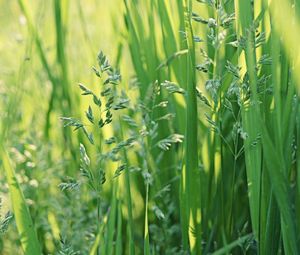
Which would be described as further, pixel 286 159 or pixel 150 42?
pixel 150 42

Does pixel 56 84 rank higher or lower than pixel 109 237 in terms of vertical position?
higher

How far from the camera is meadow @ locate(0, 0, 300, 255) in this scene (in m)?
1.01

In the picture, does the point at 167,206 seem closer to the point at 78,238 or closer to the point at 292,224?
the point at 78,238

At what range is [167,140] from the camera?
1.06 metres

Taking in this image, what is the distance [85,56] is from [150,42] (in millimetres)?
610

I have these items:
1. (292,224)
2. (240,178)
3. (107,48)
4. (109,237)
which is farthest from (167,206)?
(107,48)

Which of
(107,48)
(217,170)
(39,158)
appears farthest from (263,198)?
(107,48)

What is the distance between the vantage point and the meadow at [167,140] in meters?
1.01

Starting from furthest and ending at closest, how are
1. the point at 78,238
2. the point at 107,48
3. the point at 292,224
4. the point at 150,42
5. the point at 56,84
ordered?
the point at 107,48 → the point at 56,84 → the point at 150,42 → the point at 78,238 → the point at 292,224

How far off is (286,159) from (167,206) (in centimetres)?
40

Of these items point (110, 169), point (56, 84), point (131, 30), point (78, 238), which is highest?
point (131, 30)

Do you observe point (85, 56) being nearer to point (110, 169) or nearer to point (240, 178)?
point (110, 169)

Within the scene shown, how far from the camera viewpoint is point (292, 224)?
3.16ft

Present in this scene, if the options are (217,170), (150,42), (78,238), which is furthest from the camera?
(150,42)
